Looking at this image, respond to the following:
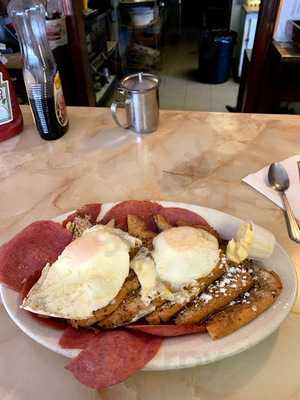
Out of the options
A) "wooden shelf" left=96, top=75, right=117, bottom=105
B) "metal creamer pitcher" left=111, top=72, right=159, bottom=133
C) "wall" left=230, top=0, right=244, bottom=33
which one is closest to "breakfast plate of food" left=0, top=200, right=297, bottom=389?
"metal creamer pitcher" left=111, top=72, right=159, bottom=133

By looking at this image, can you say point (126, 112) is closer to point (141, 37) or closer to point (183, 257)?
point (183, 257)

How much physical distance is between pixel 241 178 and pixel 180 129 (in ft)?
1.00

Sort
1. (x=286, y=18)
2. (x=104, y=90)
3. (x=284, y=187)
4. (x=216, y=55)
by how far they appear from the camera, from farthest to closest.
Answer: (x=216, y=55) → (x=104, y=90) → (x=286, y=18) → (x=284, y=187)

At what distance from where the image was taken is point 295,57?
146cm

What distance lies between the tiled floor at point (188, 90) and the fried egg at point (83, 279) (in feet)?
8.13

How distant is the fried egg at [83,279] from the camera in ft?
1.46

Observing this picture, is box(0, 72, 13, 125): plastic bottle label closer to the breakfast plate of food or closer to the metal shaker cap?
the metal shaker cap

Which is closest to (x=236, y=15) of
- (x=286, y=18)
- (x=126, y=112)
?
(x=286, y=18)

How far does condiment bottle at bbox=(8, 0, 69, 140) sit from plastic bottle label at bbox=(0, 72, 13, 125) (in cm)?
8

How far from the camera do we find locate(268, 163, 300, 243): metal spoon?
2.08 ft

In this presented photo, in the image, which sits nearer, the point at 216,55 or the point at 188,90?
the point at 216,55

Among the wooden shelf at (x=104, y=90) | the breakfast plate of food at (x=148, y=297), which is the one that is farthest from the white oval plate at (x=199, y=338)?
the wooden shelf at (x=104, y=90)

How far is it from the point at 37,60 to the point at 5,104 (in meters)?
0.16

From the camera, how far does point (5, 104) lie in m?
0.92
